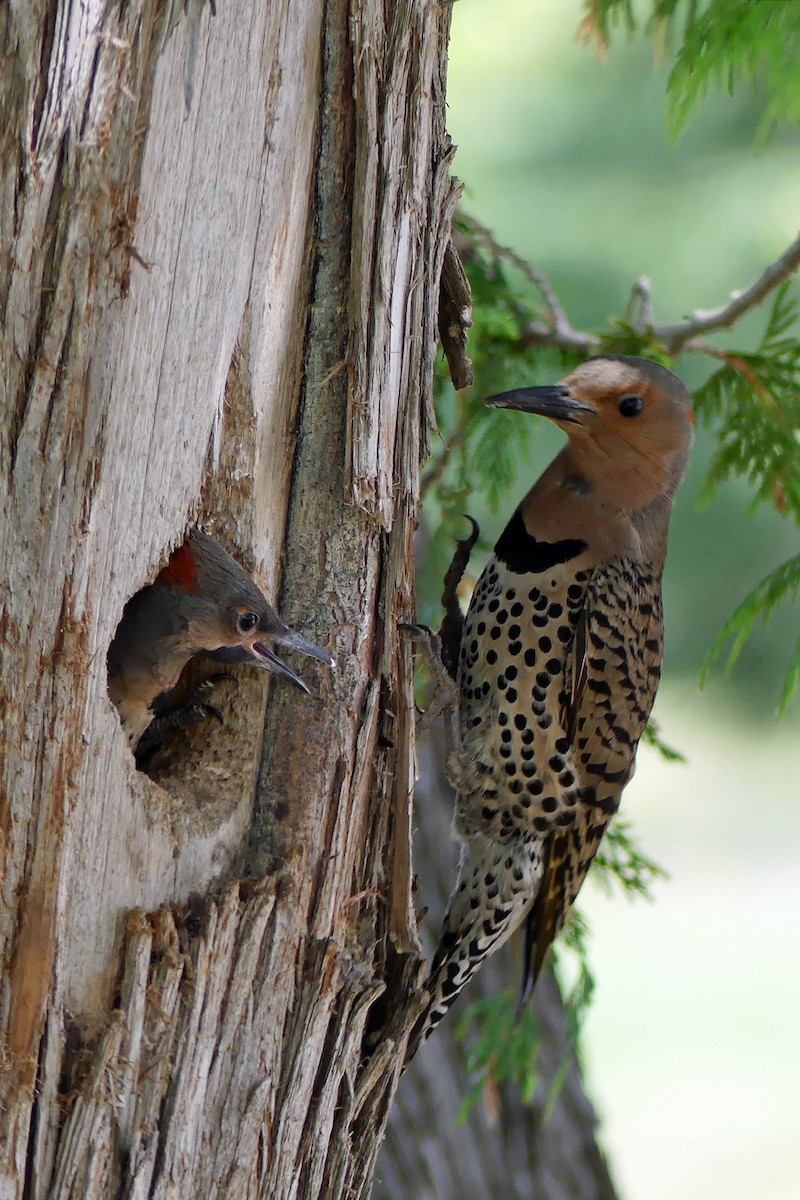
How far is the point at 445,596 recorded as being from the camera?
11.1 feet

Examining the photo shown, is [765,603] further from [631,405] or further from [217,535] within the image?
[217,535]

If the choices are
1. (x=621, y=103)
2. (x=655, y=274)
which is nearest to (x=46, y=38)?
(x=655, y=274)

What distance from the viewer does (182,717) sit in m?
2.72

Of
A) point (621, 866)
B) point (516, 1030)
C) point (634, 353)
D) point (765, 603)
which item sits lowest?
point (516, 1030)

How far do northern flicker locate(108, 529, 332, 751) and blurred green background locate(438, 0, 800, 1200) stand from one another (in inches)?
257

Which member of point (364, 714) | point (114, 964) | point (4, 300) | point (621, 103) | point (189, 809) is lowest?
point (114, 964)

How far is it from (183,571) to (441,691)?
2.55 feet

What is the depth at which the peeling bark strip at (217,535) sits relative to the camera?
1.93 metres

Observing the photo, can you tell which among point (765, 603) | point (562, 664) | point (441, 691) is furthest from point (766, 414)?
point (441, 691)

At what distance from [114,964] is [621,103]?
925cm

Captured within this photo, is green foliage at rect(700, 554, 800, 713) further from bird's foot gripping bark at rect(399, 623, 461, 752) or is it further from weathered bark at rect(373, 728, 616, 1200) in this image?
weathered bark at rect(373, 728, 616, 1200)

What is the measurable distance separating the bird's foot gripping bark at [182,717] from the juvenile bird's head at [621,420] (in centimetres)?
87

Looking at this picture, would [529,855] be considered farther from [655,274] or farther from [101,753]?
[655,274]

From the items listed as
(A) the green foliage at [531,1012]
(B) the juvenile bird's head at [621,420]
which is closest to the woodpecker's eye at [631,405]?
(B) the juvenile bird's head at [621,420]
